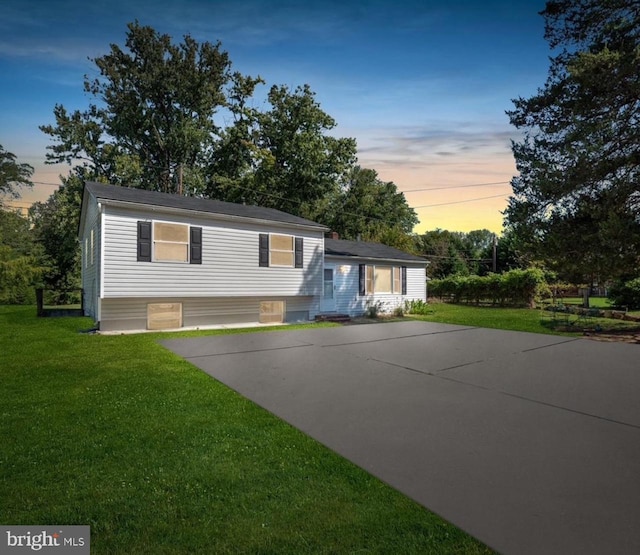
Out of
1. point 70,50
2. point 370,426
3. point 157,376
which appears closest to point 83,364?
point 157,376

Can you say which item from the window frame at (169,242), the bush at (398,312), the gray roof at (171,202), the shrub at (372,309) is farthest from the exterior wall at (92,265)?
the bush at (398,312)

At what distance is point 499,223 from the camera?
13.8 metres

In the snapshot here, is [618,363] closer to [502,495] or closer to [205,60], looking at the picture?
[502,495]

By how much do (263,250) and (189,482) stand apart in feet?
39.6

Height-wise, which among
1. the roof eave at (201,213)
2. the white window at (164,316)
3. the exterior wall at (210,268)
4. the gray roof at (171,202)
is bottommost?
the white window at (164,316)

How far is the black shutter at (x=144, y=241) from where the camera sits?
39.2 ft

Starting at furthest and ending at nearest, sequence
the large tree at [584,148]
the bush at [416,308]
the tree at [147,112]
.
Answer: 1. the tree at [147,112]
2. the bush at [416,308]
3. the large tree at [584,148]

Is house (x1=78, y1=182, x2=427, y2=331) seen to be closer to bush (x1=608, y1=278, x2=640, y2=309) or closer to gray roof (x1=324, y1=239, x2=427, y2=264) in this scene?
gray roof (x1=324, y1=239, x2=427, y2=264)

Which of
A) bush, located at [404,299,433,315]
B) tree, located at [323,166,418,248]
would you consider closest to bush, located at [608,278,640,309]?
bush, located at [404,299,433,315]

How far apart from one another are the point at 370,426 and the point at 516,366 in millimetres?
4556

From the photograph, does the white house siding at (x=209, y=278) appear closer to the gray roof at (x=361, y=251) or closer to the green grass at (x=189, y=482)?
the gray roof at (x=361, y=251)

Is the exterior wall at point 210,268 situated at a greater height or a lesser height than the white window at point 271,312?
greater

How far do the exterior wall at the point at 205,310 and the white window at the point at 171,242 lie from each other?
5.08 feet

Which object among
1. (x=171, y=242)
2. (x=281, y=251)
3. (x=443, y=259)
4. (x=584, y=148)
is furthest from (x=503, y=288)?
(x=171, y=242)
